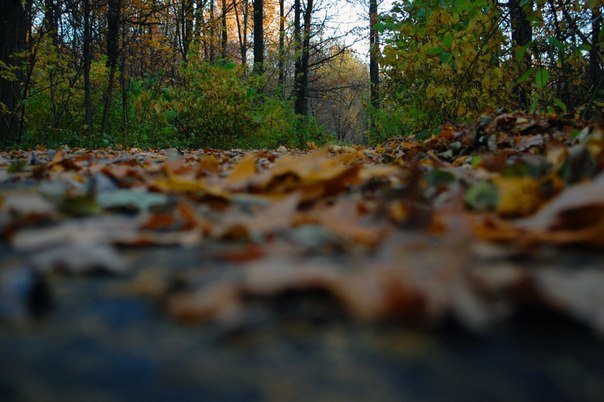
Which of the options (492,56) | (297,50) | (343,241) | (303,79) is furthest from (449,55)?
(303,79)

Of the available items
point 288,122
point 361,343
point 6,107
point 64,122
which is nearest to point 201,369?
point 361,343

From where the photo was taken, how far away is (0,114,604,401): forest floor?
16.9 inches

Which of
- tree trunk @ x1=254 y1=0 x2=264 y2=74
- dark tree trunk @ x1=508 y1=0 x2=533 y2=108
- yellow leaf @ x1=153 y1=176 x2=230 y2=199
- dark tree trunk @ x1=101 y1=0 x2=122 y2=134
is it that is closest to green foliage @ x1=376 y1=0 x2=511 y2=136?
dark tree trunk @ x1=508 y1=0 x2=533 y2=108

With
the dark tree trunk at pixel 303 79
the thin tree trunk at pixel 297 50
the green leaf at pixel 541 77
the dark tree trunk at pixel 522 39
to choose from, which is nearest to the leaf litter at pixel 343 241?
the green leaf at pixel 541 77

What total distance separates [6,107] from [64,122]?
1693 mm

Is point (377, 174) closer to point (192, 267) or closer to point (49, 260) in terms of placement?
point (192, 267)

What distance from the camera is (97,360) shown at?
46 cm

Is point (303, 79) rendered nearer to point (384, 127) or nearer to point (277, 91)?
point (277, 91)

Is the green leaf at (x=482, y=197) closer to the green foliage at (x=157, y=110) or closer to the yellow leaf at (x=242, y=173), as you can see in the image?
the yellow leaf at (x=242, y=173)

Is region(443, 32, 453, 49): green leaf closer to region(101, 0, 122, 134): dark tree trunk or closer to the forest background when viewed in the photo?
the forest background

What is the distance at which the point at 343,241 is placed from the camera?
786 millimetres

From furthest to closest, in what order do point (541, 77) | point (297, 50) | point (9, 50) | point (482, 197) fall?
point (297, 50) < point (9, 50) < point (541, 77) < point (482, 197)

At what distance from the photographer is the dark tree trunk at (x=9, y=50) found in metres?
7.39

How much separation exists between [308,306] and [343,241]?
0.25m
